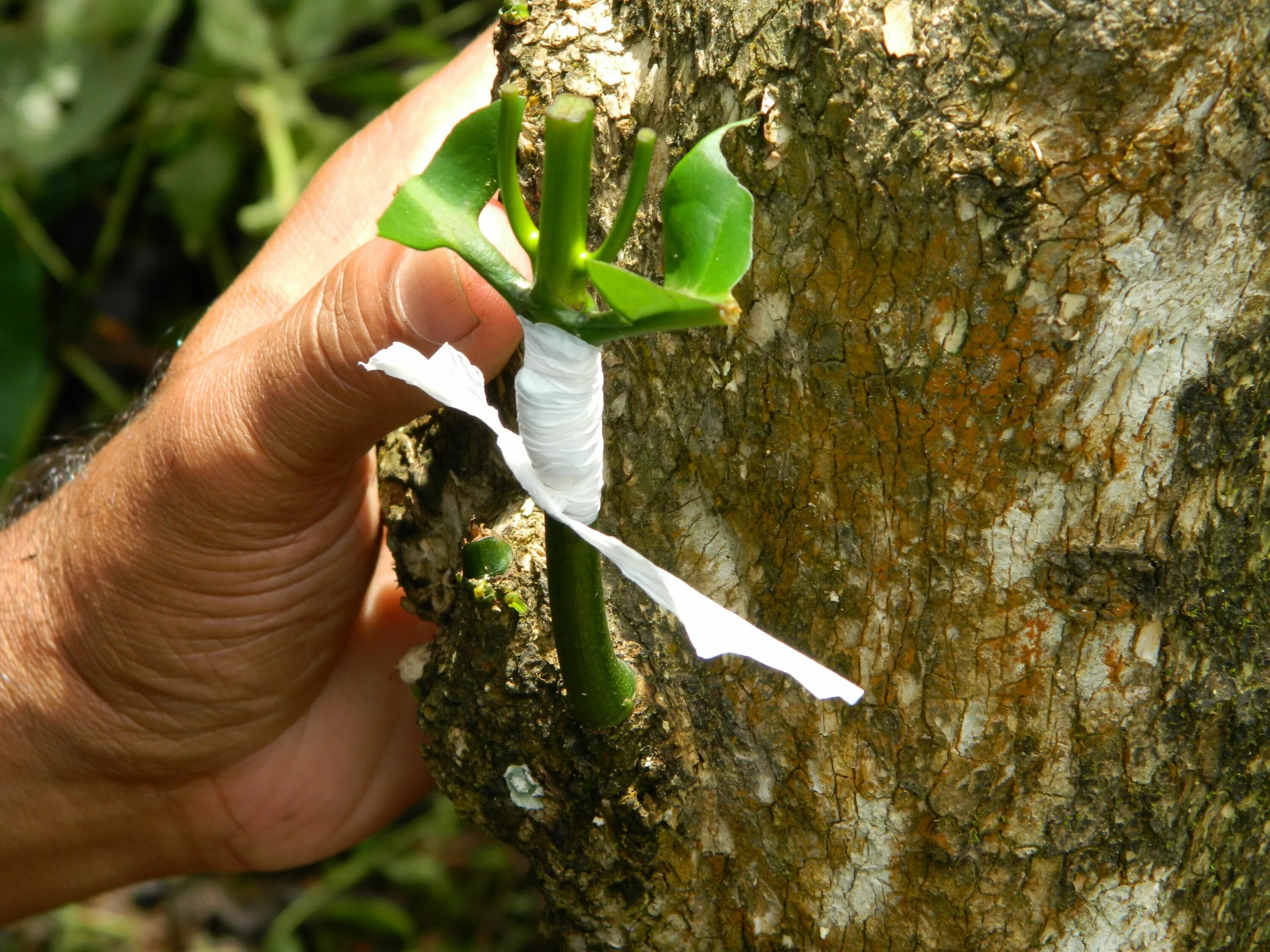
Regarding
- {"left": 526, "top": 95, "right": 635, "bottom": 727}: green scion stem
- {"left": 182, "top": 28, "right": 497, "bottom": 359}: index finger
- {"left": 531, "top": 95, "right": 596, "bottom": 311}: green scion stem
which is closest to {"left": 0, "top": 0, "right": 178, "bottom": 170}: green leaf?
{"left": 182, "top": 28, "right": 497, "bottom": 359}: index finger

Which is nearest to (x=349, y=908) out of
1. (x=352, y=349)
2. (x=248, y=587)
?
(x=248, y=587)

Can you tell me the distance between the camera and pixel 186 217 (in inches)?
63.1

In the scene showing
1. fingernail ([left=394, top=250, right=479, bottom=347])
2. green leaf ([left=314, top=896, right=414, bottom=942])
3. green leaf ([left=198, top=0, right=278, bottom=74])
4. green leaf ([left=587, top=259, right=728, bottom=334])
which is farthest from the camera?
green leaf ([left=314, top=896, right=414, bottom=942])

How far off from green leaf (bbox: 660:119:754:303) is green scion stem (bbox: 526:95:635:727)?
0.04 m

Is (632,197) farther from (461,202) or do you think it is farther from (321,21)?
(321,21)

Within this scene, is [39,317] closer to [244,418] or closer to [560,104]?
[244,418]

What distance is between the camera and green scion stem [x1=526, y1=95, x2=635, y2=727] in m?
0.43

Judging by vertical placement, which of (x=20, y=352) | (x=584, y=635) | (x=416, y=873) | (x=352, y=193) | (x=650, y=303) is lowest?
(x=416, y=873)

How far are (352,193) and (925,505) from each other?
26.2 inches

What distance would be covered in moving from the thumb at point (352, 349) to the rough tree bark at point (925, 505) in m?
0.06

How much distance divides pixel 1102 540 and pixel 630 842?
0.35 metres

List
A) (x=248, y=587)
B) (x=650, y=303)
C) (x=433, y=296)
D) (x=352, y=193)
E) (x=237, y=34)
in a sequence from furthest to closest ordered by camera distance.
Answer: (x=237, y=34)
(x=352, y=193)
(x=248, y=587)
(x=433, y=296)
(x=650, y=303)

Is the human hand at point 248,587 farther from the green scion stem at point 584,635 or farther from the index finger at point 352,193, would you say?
the green scion stem at point 584,635

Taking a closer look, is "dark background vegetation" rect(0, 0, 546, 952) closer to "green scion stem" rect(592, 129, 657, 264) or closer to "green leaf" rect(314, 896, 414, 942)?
"green leaf" rect(314, 896, 414, 942)
